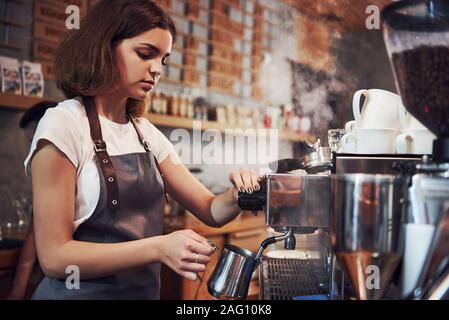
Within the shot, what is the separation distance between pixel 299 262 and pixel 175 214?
4.69 ft

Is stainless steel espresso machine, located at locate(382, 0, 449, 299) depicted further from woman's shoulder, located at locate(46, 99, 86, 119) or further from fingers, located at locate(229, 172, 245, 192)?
woman's shoulder, located at locate(46, 99, 86, 119)

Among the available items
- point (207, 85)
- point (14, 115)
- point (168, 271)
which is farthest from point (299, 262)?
point (207, 85)

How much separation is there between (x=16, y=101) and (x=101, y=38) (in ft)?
4.52

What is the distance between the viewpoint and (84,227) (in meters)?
1.07

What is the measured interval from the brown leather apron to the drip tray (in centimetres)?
28

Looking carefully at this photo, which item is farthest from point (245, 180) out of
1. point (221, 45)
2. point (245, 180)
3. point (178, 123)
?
point (221, 45)

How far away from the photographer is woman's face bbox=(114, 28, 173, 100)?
1096 millimetres

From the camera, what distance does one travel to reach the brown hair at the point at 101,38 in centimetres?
110

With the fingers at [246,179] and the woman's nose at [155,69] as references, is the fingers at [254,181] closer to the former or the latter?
the fingers at [246,179]

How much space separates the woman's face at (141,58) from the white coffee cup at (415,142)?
0.52m

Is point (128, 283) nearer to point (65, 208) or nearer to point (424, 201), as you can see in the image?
point (65, 208)

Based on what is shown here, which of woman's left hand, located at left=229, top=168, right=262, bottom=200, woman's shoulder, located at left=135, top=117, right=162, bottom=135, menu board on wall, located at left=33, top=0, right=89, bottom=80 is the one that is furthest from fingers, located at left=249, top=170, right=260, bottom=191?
menu board on wall, located at left=33, top=0, right=89, bottom=80

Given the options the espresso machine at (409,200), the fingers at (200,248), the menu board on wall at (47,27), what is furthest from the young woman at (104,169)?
the menu board on wall at (47,27)

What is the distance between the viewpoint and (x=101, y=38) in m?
1.10
